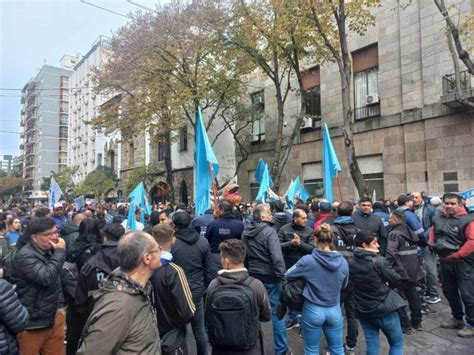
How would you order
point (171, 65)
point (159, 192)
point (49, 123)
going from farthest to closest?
point (49, 123)
point (159, 192)
point (171, 65)

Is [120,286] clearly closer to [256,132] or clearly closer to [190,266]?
[190,266]

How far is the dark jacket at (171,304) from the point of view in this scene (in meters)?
2.81

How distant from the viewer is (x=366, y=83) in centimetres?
1598

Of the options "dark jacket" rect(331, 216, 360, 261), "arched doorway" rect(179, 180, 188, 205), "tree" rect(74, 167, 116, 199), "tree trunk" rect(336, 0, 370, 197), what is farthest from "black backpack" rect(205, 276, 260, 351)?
"tree" rect(74, 167, 116, 199)

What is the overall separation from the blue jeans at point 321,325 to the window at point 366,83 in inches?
533

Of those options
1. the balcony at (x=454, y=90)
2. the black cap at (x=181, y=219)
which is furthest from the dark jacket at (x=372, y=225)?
the balcony at (x=454, y=90)

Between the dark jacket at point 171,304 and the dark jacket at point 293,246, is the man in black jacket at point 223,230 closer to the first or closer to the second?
the dark jacket at point 293,246

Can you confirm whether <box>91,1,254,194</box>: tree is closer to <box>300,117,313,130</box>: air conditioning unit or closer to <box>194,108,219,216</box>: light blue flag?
<box>300,117,313,130</box>: air conditioning unit

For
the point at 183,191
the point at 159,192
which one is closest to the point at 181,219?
the point at 183,191

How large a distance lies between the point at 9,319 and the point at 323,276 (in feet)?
8.73

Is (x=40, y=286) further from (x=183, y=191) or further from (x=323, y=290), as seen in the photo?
(x=183, y=191)

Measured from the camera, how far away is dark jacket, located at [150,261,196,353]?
281 centimetres

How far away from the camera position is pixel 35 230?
10.8ft

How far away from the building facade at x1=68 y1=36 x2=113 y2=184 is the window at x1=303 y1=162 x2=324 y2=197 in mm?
29185
